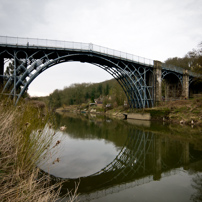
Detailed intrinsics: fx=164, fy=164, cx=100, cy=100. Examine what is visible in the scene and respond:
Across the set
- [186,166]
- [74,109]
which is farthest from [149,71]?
[74,109]

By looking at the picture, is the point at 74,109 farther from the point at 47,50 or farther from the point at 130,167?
the point at 130,167

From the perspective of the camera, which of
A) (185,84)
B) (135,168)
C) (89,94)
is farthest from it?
(89,94)

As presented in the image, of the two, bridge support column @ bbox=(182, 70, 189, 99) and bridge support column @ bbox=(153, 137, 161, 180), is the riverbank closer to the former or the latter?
bridge support column @ bbox=(182, 70, 189, 99)

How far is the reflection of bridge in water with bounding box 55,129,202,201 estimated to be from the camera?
16.6ft

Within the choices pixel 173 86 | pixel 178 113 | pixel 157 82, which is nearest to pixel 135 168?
pixel 178 113

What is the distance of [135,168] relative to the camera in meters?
6.75

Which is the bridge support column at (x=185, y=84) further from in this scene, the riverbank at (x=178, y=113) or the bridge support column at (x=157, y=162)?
the bridge support column at (x=157, y=162)

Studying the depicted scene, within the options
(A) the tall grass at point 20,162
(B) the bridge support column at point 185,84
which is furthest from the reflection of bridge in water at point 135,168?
(B) the bridge support column at point 185,84

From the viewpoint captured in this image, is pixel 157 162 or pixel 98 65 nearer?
pixel 157 162

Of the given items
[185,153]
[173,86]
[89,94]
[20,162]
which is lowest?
[185,153]

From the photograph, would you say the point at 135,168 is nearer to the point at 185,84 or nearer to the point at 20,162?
the point at 20,162

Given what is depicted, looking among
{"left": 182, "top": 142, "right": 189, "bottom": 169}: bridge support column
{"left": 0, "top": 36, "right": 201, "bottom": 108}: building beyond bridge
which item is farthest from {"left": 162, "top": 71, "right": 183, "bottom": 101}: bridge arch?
{"left": 182, "top": 142, "right": 189, "bottom": 169}: bridge support column

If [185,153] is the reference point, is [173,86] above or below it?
above

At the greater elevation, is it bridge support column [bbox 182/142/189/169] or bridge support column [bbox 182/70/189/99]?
bridge support column [bbox 182/70/189/99]
